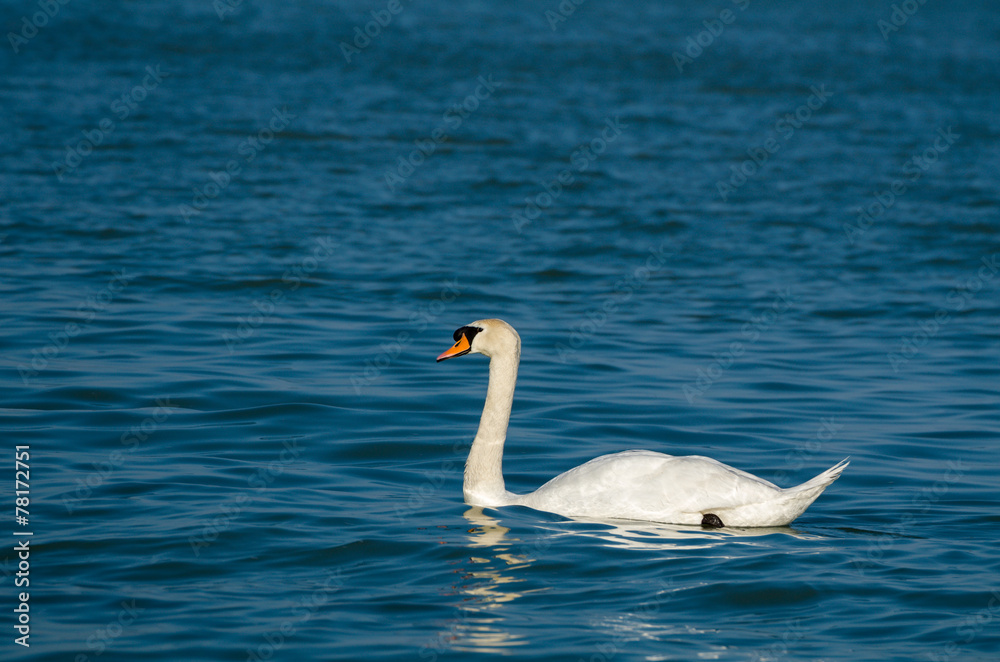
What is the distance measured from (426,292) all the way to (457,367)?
1872 mm

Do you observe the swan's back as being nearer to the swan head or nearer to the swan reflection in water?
→ the swan reflection in water

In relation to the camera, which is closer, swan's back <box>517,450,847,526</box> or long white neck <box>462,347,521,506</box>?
swan's back <box>517,450,847,526</box>

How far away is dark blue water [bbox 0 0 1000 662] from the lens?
6.48 meters

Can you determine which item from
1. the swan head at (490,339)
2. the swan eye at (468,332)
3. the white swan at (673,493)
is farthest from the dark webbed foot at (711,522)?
the swan eye at (468,332)

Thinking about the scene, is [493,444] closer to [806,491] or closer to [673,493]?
[673,493]

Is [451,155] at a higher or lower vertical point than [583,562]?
higher

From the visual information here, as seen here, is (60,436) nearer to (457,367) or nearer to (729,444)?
(457,367)

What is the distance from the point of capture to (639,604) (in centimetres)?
650

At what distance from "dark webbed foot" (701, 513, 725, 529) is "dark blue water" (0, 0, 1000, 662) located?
0.04m

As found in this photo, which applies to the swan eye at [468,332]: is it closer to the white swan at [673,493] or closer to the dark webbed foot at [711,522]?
the white swan at [673,493]

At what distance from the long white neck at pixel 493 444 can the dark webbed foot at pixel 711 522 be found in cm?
121

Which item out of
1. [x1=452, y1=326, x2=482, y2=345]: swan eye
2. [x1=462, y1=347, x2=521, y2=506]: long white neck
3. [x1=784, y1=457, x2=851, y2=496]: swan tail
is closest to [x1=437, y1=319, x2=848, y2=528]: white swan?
[x1=784, y1=457, x2=851, y2=496]: swan tail

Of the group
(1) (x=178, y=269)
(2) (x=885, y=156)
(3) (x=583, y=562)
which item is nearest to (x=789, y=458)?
(3) (x=583, y=562)

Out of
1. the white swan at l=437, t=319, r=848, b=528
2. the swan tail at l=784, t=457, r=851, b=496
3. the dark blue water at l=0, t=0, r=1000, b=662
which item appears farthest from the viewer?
the white swan at l=437, t=319, r=848, b=528
